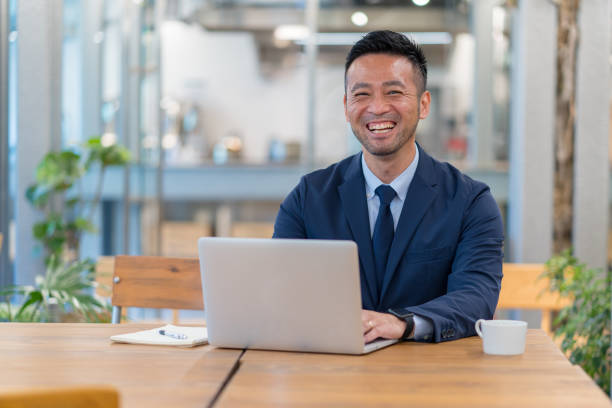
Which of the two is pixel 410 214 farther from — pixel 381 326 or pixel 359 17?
pixel 359 17

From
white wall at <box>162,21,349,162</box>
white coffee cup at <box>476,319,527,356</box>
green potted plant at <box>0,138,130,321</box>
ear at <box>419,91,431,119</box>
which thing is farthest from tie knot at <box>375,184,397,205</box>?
white wall at <box>162,21,349,162</box>

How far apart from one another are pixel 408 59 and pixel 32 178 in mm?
3092

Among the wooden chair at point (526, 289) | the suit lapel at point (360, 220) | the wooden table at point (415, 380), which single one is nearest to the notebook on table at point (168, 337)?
the wooden table at point (415, 380)

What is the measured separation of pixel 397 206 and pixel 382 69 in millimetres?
377

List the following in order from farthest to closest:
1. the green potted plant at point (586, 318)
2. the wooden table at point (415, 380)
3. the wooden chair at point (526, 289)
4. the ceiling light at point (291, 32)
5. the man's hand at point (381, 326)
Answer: the ceiling light at point (291, 32), the green potted plant at point (586, 318), the wooden chair at point (526, 289), the man's hand at point (381, 326), the wooden table at point (415, 380)

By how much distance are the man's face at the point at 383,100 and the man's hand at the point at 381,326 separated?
604 mm

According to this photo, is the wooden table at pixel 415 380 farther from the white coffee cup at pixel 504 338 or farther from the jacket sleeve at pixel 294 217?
the jacket sleeve at pixel 294 217

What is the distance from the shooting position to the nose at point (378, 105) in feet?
7.17

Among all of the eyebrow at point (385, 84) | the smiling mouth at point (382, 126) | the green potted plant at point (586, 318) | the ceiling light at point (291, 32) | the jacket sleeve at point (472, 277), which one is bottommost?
the green potted plant at point (586, 318)

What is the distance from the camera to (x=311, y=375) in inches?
58.4

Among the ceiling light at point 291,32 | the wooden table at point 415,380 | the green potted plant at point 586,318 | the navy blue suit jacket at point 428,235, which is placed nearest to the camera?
the wooden table at point 415,380

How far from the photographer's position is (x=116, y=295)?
252cm

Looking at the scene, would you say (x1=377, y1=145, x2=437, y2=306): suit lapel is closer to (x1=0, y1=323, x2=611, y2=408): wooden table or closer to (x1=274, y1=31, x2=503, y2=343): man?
(x1=274, y1=31, x2=503, y2=343): man

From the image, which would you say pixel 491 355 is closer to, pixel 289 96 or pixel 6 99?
pixel 6 99
